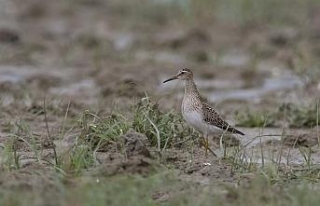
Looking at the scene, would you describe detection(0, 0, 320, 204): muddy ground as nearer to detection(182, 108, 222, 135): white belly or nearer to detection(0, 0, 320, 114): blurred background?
detection(0, 0, 320, 114): blurred background

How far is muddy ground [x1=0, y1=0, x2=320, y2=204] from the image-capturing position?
815 cm

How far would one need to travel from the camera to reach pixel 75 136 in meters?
8.89

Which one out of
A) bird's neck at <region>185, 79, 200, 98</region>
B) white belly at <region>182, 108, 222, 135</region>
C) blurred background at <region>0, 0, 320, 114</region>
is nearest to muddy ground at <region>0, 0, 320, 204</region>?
blurred background at <region>0, 0, 320, 114</region>

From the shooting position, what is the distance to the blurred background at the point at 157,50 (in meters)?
12.6

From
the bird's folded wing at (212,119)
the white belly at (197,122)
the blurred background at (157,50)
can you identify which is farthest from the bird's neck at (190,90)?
the blurred background at (157,50)

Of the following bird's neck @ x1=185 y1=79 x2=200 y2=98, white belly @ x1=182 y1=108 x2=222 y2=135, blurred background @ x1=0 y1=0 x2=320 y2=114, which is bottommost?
white belly @ x1=182 y1=108 x2=222 y2=135

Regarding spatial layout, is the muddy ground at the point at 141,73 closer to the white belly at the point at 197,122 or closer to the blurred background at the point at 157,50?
the blurred background at the point at 157,50

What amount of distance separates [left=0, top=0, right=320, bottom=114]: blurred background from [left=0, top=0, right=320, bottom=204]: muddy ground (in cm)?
2

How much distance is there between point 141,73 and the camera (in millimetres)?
13844

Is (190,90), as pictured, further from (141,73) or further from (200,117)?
(141,73)

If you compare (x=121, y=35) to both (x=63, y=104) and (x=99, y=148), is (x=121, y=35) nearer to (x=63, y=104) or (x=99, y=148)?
(x=63, y=104)

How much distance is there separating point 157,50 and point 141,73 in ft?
8.18

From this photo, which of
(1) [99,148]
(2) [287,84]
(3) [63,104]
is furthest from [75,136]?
(2) [287,84]

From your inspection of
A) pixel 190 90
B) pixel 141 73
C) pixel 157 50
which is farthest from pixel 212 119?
pixel 157 50
